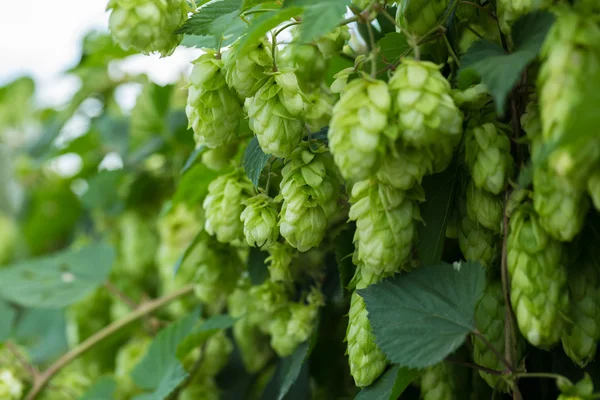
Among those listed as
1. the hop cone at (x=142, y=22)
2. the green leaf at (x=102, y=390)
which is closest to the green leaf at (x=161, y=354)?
the green leaf at (x=102, y=390)

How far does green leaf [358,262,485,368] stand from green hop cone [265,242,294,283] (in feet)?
0.60

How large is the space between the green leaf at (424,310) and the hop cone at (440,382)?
133 millimetres

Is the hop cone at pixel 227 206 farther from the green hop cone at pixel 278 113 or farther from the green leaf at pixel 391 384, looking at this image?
the green leaf at pixel 391 384

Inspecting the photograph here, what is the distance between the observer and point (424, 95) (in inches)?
21.8

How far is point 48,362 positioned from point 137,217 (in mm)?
648

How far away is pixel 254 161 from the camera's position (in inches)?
28.5

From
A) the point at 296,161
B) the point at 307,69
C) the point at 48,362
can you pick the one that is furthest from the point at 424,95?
the point at 48,362

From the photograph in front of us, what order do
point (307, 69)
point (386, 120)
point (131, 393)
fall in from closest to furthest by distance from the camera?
point (386, 120) → point (307, 69) → point (131, 393)

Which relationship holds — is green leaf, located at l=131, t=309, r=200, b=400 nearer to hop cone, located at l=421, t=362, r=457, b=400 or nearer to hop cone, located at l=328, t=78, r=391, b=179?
hop cone, located at l=421, t=362, r=457, b=400

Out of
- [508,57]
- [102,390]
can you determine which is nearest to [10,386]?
[102,390]

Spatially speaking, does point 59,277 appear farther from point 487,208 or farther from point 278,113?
point 487,208

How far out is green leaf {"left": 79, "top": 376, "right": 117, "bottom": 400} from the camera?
3.96 feet

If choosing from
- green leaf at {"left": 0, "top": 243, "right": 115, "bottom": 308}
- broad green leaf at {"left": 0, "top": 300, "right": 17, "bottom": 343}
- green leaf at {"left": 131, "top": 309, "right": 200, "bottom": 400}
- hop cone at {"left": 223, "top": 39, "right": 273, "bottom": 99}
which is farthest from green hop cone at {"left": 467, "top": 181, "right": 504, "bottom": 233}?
broad green leaf at {"left": 0, "top": 300, "right": 17, "bottom": 343}

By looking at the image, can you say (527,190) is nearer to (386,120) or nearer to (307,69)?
(386,120)
